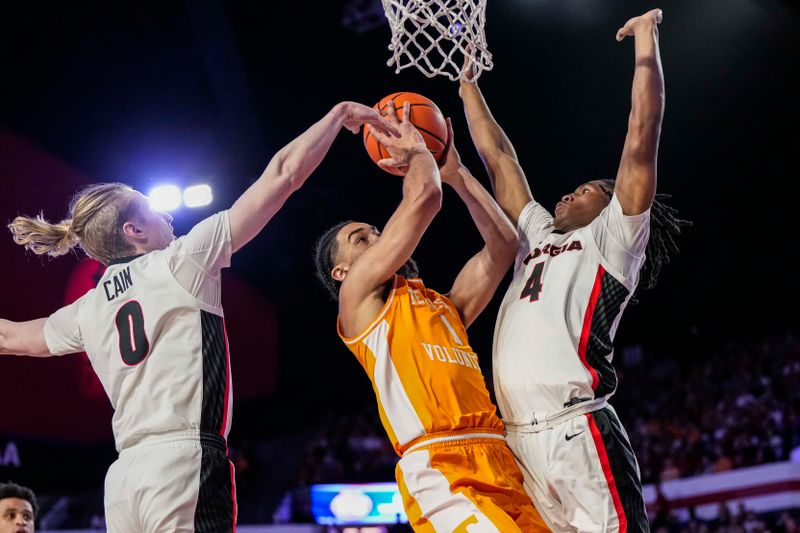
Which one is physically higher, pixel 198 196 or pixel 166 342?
Answer: pixel 198 196

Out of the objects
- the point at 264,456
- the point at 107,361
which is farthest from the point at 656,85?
the point at 264,456

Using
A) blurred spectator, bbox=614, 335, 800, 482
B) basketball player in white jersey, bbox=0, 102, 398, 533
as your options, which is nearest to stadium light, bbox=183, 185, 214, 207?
blurred spectator, bbox=614, 335, 800, 482

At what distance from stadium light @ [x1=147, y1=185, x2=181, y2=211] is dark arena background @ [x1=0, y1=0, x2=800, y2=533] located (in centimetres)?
11

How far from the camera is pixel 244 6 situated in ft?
34.0

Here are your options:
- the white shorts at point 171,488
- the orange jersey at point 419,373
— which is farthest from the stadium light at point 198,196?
the white shorts at point 171,488

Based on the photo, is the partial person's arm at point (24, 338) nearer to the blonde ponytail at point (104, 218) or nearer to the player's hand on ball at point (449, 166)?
the blonde ponytail at point (104, 218)

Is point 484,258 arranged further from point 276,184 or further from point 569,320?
point 276,184

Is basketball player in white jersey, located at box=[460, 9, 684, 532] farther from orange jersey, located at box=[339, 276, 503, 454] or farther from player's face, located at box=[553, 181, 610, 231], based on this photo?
orange jersey, located at box=[339, 276, 503, 454]

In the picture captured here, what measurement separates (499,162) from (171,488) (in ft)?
7.56

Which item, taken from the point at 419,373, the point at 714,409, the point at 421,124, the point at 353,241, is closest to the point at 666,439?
the point at 714,409

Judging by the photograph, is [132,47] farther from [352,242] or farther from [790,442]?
[790,442]

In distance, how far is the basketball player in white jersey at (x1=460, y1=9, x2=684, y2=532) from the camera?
3291 mm

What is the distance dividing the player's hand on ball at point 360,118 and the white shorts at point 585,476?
139cm

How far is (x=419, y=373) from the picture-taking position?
3.25 m
